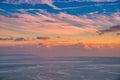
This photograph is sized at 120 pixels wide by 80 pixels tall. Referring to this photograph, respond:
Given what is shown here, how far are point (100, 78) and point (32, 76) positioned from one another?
9.91 ft

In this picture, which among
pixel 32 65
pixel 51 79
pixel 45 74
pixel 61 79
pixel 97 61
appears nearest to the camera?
pixel 61 79

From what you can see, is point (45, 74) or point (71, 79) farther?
point (45, 74)

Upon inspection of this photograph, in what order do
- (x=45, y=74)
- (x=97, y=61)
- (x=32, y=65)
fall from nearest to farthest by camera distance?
1. (x=45, y=74)
2. (x=32, y=65)
3. (x=97, y=61)

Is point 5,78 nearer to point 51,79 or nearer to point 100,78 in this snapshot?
point 51,79

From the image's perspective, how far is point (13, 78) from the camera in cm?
1091

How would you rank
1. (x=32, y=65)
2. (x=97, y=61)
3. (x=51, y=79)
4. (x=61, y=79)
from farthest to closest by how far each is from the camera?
1. (x=97, y=61)
2. (x=32, y=65)
3. (x=51, y=79)
4. (x=61, y=79)

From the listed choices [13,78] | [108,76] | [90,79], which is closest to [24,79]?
[13,78]

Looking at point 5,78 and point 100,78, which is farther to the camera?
point 100,78

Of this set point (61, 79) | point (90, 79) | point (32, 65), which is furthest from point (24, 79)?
point (32, 65)

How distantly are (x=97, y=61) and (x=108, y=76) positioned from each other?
8129 millimetres

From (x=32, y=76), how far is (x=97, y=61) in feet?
29.1

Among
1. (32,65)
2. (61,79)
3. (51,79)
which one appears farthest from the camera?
(32,65)

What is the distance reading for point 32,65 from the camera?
15961 millimetres

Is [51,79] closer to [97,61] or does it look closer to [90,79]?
[90,79]
